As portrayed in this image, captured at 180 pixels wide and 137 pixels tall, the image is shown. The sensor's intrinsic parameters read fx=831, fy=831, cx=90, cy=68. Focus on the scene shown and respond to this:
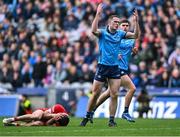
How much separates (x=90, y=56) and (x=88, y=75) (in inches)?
51.5

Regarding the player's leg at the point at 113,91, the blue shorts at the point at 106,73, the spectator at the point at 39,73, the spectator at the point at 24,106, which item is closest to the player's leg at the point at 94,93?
the blue shorts at the point at 106,73

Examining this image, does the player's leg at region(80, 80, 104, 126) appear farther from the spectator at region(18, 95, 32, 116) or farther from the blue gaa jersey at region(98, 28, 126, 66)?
the spectator at region(18, 95, 32, 116)

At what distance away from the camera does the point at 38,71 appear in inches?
1308

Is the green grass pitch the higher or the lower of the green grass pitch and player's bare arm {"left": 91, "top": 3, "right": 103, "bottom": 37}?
the lower

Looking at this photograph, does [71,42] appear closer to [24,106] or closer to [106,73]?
[24,106]

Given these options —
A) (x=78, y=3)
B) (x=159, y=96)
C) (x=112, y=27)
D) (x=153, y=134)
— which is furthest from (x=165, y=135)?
(x=78, y=3)

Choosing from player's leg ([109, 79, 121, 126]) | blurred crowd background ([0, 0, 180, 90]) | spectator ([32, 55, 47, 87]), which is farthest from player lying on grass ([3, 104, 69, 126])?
spectator ([32, 55, 47, 87])

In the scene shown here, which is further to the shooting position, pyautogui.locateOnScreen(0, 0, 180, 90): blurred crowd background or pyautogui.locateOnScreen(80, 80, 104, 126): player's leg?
pyautogui.locateOnScreen(0, 0, 180, 90): blurred crowd background

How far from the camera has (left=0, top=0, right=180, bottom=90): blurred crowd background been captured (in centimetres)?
3027

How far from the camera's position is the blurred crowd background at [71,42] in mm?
30266

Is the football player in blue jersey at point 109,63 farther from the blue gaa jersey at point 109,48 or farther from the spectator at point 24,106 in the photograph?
the spectator at point 24,106

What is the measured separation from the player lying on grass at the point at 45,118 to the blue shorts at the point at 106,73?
1091 mm

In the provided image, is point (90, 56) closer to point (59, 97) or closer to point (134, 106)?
point (59, 97)

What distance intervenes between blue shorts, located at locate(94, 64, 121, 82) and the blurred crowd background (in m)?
A: 10.1
